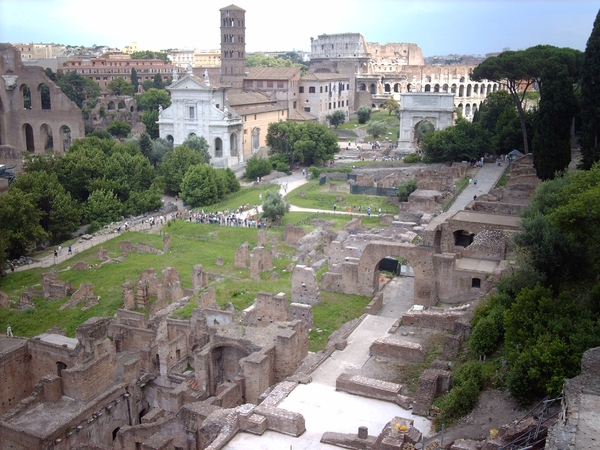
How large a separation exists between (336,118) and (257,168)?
26074 mm

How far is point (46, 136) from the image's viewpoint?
211 ft

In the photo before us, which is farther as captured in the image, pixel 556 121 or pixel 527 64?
pixel 527 64

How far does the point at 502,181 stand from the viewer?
40.0 metres

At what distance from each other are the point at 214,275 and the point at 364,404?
15.9m

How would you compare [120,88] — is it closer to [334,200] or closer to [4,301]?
[334,200]

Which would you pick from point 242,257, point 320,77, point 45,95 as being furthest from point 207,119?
point 242,257

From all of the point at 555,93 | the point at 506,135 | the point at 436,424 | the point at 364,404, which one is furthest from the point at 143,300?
the point at 506,135

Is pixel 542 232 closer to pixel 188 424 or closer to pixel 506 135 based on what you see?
pixel 188 424

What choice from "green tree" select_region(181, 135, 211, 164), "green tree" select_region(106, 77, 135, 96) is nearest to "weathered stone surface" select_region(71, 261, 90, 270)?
"green tree" select_region(181, 135, 211, 164)

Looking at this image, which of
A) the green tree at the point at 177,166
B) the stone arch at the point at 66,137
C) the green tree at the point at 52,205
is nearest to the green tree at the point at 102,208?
the green tree at the point at 52,205

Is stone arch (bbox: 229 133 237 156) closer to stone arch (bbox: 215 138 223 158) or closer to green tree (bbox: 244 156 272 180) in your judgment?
stone arch (bbox: 215 138 223 158)

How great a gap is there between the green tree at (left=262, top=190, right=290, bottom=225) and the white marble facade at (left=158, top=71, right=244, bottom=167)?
61.0 ft

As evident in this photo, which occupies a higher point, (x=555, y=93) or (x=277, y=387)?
(x=555, y=93)

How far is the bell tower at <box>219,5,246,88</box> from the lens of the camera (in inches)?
2643
